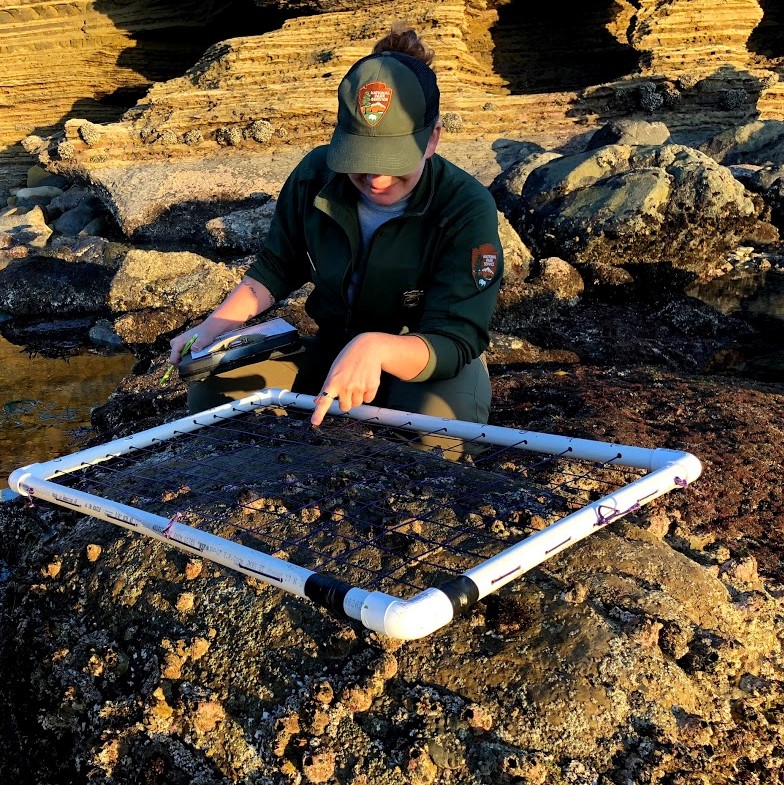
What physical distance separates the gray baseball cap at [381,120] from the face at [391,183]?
7cm

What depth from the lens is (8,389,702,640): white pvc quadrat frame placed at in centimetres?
138

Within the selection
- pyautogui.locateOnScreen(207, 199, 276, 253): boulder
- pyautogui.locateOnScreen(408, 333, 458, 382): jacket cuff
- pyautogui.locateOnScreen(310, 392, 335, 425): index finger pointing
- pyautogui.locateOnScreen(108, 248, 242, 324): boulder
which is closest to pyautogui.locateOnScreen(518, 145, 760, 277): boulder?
pyautogui.locateOnScreen(108, 248, 242, 324): boulder

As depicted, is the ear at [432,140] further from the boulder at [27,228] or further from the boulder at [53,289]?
the boulder at [27,228]

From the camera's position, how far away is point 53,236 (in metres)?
12.6

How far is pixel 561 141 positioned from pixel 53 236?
26.4ft

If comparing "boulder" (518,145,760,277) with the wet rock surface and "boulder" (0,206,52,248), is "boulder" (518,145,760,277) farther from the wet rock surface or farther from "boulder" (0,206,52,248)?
"boulder" (0,206,52,248)

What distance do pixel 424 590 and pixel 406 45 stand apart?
204cm

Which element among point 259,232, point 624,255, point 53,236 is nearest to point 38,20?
point 53,236

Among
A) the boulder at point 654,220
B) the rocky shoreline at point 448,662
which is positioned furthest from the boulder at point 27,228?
the rocky shoreline at point 448,662

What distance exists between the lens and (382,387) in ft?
10.00

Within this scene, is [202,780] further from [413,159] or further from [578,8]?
[578,8]

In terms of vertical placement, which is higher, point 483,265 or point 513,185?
point 483,265

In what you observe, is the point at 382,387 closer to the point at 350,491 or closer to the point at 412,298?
the point at 412,298

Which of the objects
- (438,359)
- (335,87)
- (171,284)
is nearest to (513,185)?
(171,284)
